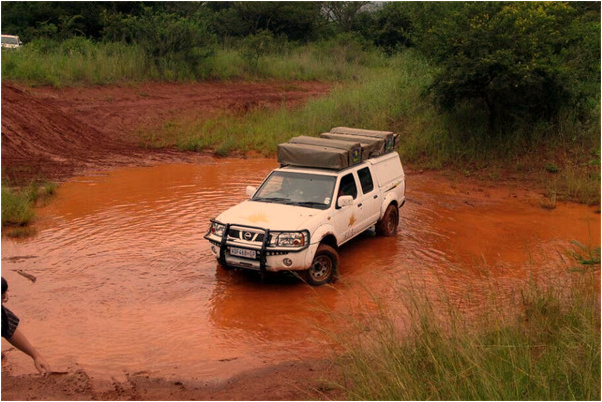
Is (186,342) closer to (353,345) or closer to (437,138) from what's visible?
(353,345)

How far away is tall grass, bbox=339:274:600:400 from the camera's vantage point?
5.40 m

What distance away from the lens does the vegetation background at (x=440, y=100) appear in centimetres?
587

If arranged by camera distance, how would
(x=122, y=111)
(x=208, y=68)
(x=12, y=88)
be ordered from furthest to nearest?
(x=208, y=68) → (x=122, y=111) → (x=12, y=88)

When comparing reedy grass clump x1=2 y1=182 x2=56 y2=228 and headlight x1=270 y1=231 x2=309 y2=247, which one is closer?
headlight x1=270 y1=231 x2=309 y2=247

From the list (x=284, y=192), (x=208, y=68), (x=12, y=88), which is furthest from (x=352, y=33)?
(x=284, y=192)

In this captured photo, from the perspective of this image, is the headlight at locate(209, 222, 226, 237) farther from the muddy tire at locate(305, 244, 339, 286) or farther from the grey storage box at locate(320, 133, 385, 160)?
Result: the grey storage box at locate(320, 133, 385, 160)

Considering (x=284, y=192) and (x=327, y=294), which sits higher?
(x=284, y=192)

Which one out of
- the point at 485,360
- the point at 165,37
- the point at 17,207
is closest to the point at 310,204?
the point at 485,360

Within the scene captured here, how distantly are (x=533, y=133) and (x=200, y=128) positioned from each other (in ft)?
35.0

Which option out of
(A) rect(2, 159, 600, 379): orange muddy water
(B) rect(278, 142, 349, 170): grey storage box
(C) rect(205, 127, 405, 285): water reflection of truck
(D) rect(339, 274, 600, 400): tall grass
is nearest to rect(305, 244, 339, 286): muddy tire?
(C) rect(205, 127, 405, 285): water reflection of truck

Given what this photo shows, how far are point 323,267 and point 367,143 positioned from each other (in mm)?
3070

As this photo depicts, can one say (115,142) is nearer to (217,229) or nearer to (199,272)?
(199,272)

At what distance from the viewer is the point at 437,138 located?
19.8 m

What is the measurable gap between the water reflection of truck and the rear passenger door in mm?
17
